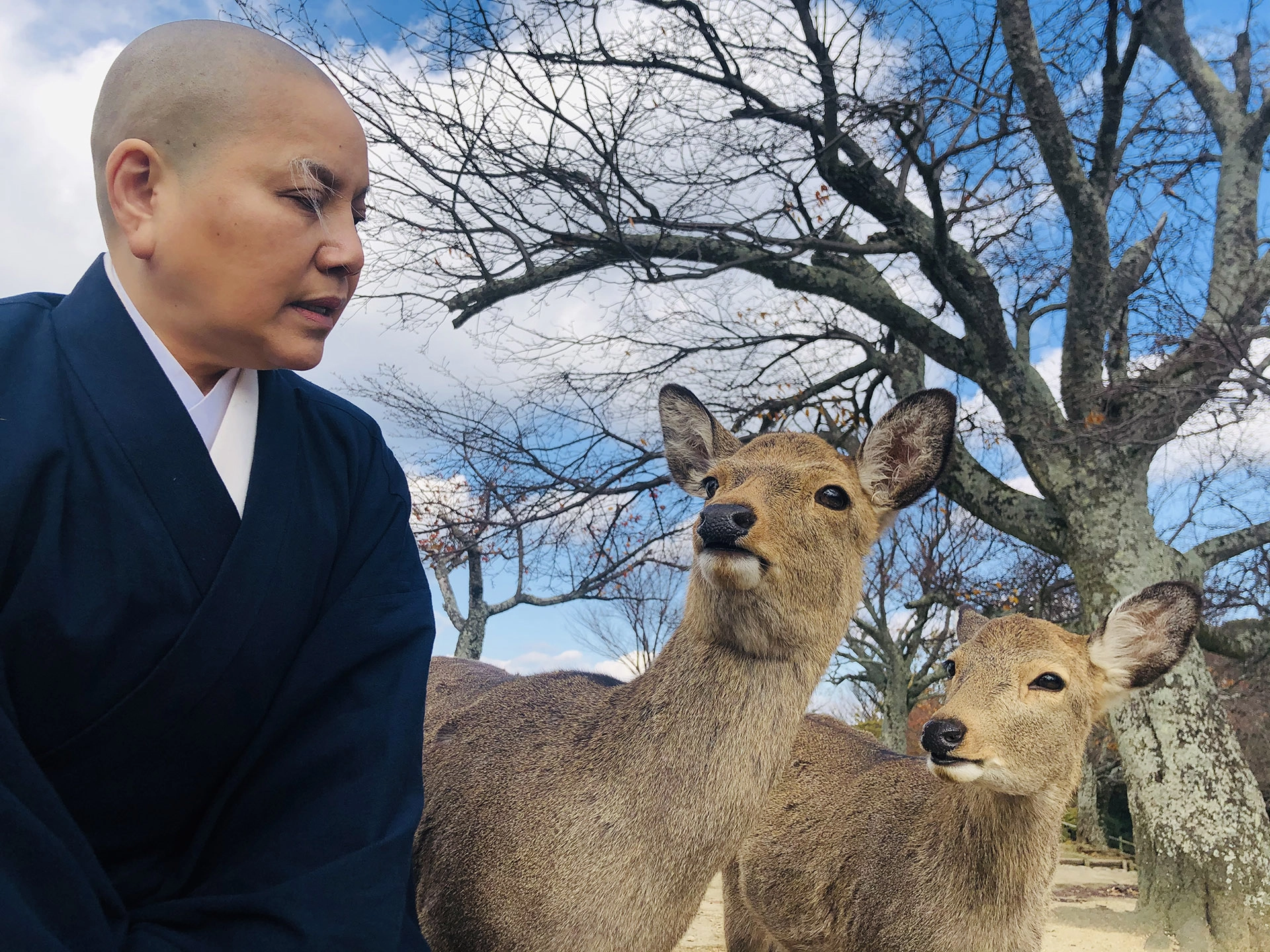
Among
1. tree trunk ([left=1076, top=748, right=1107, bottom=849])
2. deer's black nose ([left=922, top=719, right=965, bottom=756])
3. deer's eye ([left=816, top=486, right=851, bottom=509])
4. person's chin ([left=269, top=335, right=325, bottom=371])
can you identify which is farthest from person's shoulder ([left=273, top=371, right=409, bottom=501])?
tree trunk ([left=1076, top=748, right=1107, bottom=849])

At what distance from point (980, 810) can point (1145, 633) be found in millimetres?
1133

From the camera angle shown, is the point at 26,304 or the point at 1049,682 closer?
the point at 26,304

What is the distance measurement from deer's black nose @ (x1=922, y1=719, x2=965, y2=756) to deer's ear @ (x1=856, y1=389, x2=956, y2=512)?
912 mm

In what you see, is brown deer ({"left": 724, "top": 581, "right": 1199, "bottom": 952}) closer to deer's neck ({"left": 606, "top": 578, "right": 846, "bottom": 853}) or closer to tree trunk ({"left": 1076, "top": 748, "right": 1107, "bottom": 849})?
deer's neck ({"left": 606, "top": 578, "right": 846, "bottom": 853})

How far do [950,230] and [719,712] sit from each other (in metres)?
9.84

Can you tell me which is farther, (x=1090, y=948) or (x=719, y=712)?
(x=1090, y=948)

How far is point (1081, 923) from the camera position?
9672 mm

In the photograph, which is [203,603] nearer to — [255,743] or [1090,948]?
[255,743]

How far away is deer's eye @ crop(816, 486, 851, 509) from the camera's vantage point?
354 cm

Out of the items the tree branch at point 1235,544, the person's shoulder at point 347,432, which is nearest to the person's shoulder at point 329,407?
the person's shoulder at point 347,432

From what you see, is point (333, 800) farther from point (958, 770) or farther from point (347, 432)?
point (958, 770)

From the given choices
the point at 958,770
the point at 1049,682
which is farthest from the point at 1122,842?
the point at 958,770

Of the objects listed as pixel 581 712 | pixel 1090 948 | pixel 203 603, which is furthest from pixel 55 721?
pixel 1090 948

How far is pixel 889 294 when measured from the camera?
39.4ft
